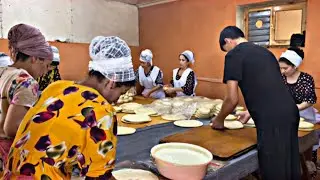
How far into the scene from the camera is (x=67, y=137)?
81 centimetres

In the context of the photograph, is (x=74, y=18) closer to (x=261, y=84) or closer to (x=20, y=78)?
(x=20, y=78)

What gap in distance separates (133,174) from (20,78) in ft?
2.28

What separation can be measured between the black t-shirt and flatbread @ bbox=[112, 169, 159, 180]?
33.7 inches

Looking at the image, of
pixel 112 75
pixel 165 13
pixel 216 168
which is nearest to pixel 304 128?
pixel 216 168

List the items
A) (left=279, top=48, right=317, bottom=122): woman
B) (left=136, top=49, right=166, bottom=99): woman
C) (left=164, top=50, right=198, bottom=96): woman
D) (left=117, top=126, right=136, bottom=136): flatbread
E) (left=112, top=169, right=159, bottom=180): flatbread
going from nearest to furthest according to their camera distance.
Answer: (left=112, top=169, right=159, bottom=180): flatbread
(left=117, top=126, right=136, bottom=136): flatbread
(left=279, top=48, right=317, bottom=122): woman
(left=164, top=50, right=198, bottom=96): woman
(left=136, top=49, right=166, bottom=99): woman

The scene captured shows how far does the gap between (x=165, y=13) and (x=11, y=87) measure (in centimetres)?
396

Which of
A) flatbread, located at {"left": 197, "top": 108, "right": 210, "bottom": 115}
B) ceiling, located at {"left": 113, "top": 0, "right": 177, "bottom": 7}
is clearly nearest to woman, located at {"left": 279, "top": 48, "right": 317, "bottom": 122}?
flatbread, located at {"left": 197, "top": 108, "right": 210, "bottom": 115}

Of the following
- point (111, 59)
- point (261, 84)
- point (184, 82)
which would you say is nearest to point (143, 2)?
point (184, 82)

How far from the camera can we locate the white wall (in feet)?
12.6

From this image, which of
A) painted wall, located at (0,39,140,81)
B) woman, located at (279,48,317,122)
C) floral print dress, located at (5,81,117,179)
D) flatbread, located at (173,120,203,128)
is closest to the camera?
floral print dress, located at (5,81,117,179)

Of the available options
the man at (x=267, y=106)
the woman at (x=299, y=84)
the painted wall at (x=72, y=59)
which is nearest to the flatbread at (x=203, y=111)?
the man at (x=267, y=106)

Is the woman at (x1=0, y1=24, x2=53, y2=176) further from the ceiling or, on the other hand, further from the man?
the ceiling

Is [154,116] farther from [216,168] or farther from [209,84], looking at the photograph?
[209,84]

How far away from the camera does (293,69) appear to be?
7.88ft
